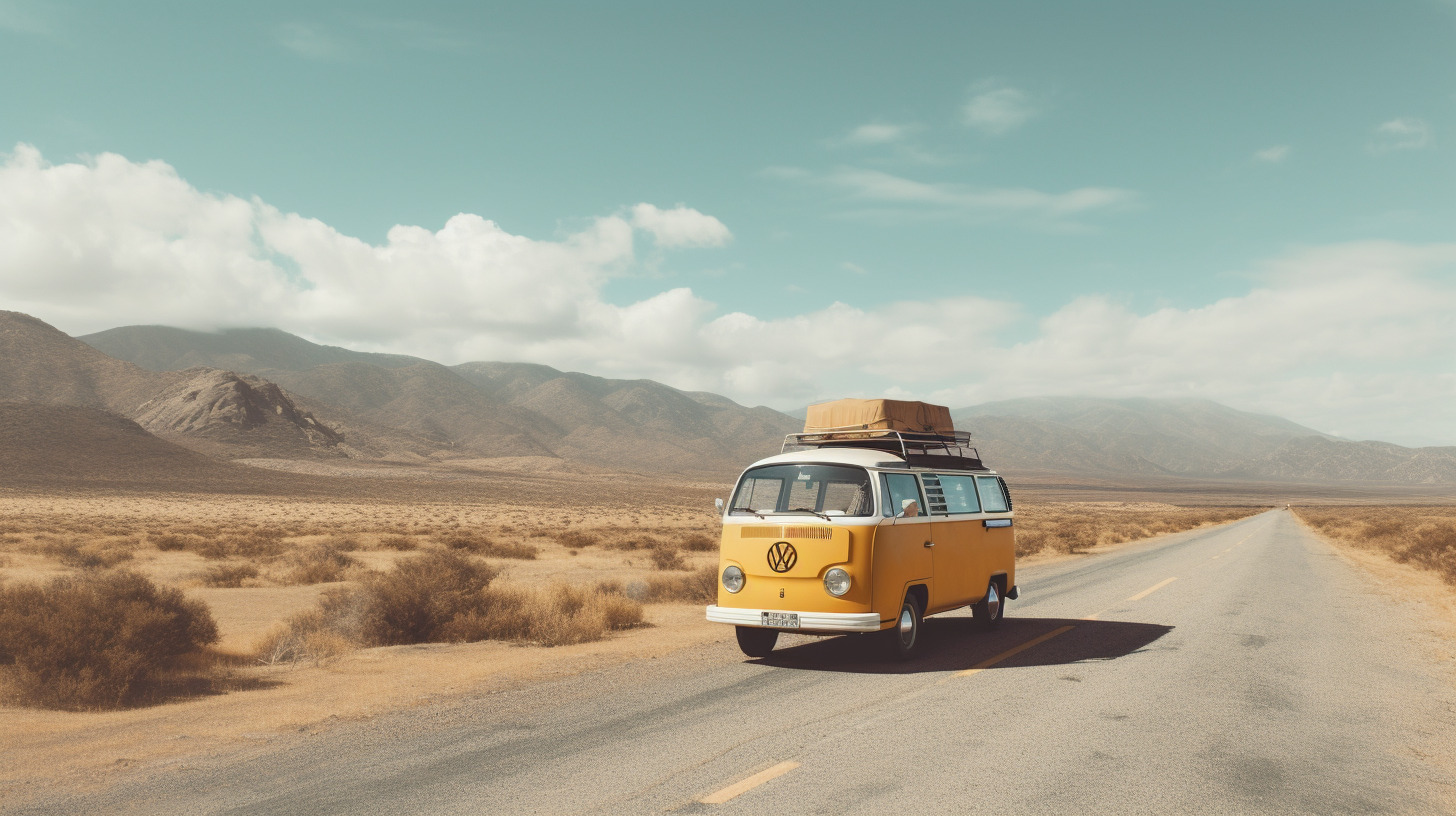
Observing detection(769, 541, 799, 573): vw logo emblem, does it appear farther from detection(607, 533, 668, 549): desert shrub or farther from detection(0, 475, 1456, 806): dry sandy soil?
detection(607, 533, 668, 549): desert shrub

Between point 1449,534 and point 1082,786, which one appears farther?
point 1449,534

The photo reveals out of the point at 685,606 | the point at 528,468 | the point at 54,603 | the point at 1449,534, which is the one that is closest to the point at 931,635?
the point at 685,606

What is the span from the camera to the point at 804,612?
30.5 feet

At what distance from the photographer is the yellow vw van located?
9.25 meters

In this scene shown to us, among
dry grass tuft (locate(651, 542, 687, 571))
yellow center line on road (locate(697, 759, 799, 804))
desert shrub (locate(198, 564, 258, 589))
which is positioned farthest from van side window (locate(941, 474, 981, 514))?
desert shrub (locate(198, 564, 258, 589))

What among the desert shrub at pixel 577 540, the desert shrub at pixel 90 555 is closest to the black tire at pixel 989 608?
the desert shrub at pixel 90 555

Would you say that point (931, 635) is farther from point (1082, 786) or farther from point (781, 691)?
point (1082, 786)

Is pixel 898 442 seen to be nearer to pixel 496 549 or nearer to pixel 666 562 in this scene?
pixel 666 562

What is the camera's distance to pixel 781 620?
938cm

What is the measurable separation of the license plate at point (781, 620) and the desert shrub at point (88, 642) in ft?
21.0

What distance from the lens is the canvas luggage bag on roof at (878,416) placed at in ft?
37.3

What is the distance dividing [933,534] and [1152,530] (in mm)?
50417

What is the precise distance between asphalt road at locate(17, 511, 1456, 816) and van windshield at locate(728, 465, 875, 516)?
1819 mm

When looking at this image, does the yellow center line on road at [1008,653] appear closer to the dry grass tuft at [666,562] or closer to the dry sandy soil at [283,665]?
the dry sandy soil at [283,665]
